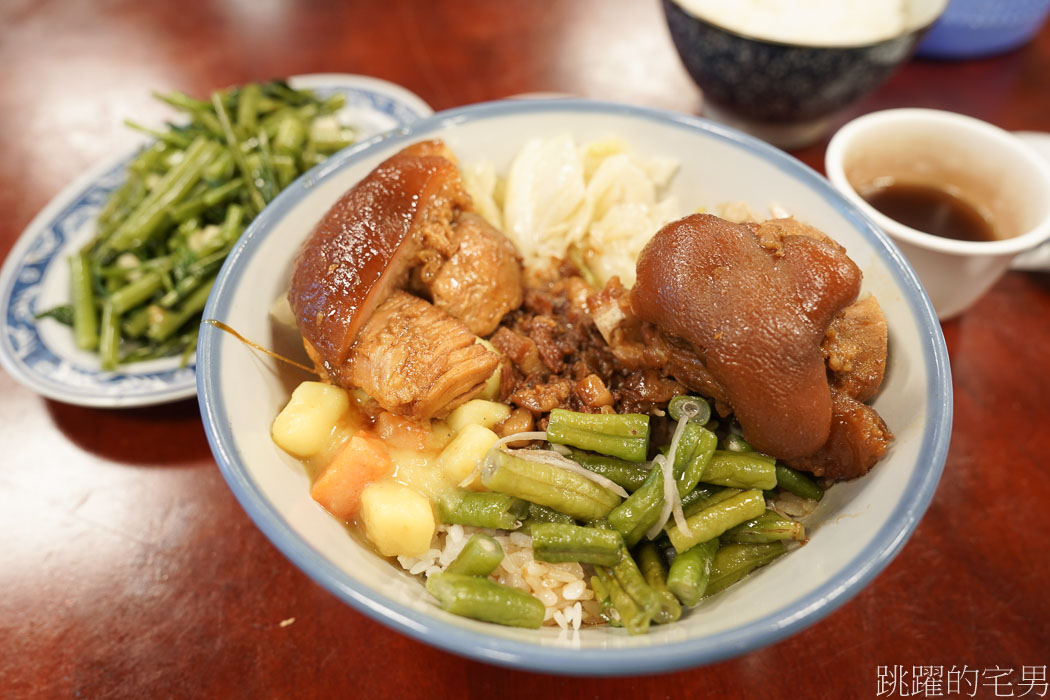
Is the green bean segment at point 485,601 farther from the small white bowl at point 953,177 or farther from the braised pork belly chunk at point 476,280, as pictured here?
the small white bowl at point 953,177

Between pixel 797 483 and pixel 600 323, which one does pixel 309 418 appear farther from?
pixel 797 483

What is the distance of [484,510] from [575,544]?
0.90 feet

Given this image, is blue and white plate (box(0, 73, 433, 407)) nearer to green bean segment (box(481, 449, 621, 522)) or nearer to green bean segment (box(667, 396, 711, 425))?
green bean segment (box(481, 449, 621, 522))

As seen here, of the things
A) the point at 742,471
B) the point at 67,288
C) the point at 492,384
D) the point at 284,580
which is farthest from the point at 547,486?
the point at 67,288

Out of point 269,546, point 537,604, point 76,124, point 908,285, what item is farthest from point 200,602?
point 76,124

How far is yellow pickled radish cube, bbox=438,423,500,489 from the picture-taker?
197cm

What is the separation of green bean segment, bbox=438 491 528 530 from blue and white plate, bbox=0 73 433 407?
4.54 ft

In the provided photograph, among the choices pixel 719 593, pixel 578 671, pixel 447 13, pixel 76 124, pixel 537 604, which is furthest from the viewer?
pixel 447 13

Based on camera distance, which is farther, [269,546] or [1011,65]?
[1011,65]

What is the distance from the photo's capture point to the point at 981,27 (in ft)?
13.7

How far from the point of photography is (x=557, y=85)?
4.33 metres

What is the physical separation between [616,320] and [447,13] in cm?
362

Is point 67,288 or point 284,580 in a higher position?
point 67,288

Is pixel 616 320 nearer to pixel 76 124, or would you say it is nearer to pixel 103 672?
pixel 103 672
